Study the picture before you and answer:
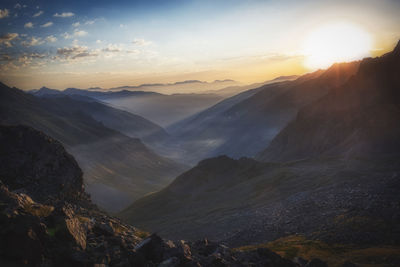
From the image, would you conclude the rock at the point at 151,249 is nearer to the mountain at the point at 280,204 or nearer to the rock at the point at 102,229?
the rock at the point at 102,229

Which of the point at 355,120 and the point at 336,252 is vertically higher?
the point at 355,120

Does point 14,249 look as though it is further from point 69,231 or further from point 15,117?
point 15,117

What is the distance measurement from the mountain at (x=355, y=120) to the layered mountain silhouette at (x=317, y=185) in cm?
40

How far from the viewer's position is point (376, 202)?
43531 millimetres

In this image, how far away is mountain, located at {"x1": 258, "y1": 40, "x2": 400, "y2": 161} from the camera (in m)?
89.2

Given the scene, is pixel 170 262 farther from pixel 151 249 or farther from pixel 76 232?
pixel 76 232

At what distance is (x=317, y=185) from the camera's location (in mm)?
66125

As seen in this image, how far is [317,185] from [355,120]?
55.2 m

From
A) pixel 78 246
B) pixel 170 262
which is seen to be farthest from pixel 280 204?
pixel 78 246

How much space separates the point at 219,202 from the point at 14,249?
76.8 metres

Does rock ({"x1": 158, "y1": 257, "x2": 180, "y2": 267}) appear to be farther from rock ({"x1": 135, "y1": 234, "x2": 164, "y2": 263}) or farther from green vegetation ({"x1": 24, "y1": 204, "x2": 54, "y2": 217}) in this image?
green vegetation ({"x1": 24, "y1": 204, "x2": 54, "y2": 217})

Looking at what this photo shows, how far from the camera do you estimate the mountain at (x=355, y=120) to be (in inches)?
3511

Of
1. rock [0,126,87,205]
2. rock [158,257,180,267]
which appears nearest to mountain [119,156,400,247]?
rock [0,126,87,205]

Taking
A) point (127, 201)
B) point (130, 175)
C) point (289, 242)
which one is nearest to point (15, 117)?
point (130, 175)
